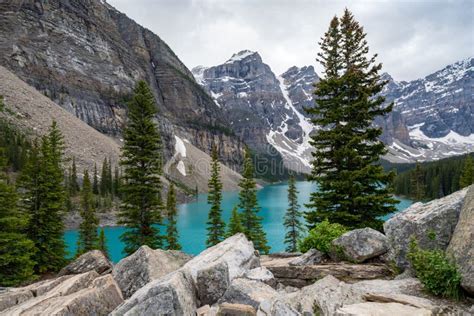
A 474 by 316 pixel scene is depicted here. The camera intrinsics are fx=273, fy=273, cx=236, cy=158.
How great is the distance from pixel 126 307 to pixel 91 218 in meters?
35.1

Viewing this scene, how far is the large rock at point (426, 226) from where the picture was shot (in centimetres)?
703

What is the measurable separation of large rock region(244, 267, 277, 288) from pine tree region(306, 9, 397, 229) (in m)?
7.98

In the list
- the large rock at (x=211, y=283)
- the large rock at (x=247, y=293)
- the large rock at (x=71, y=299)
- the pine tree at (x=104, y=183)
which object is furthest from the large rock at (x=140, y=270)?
the pine tree at (x=104, y=183)

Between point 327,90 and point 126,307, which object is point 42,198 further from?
point 327,90

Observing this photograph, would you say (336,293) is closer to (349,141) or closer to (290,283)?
(290,283)

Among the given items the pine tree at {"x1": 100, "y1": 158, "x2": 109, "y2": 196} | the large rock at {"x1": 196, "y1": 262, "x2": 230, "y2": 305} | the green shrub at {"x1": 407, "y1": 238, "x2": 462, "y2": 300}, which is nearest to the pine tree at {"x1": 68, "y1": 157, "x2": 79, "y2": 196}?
the pine tree at {"x1": 100, "y1": 158, "x2": 109, "y2": 196}

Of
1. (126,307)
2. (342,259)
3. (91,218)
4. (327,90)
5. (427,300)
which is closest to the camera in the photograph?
(427,300)

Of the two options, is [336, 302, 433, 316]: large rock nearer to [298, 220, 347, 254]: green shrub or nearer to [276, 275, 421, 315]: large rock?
[276, 275, 421, 315]: large rock

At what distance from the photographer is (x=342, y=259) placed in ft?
31.1

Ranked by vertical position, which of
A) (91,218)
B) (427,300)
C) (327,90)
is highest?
(327,90)

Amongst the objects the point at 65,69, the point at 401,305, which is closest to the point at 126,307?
the point at 401,305

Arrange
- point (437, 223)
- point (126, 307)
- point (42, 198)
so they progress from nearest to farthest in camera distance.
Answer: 1. point (126, 307)
2. point (437, 223)
3. point (42, 198)

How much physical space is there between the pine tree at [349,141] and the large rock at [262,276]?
798 centimetres

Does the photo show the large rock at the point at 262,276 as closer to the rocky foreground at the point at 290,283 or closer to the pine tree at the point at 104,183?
the rocky foreground at the point at 290,283
